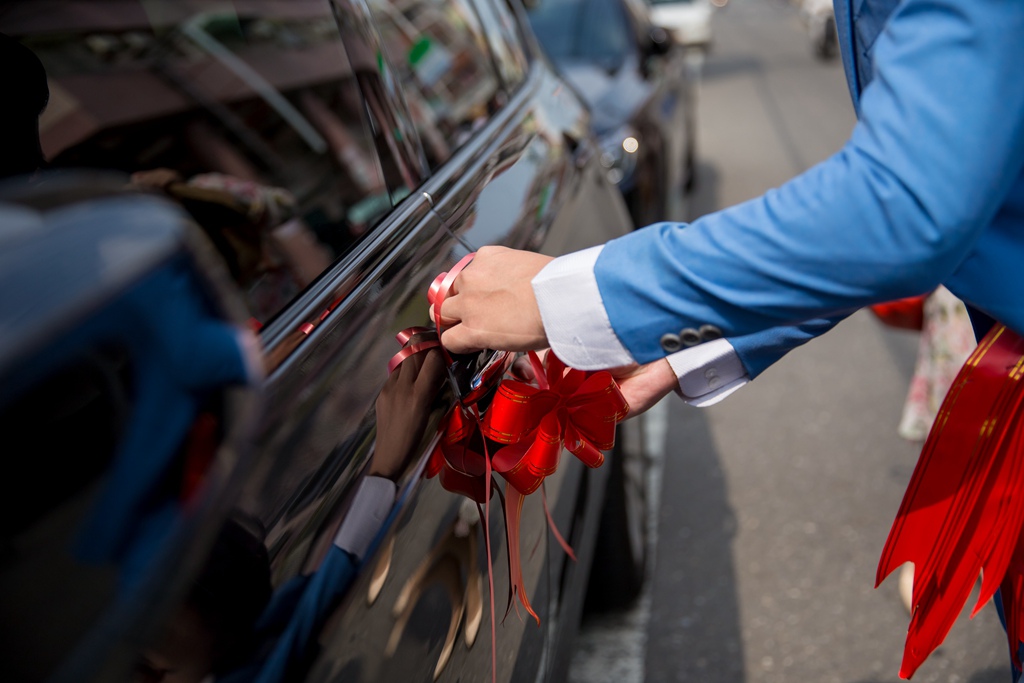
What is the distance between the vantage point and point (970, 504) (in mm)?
1342

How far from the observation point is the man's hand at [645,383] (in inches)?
55.2

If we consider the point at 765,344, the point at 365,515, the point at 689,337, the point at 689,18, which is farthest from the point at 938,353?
the point at 689,18

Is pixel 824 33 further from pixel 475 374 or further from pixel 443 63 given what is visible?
pixel 475 374

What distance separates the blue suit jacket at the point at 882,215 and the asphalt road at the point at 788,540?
1.80 metres

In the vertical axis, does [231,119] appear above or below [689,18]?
above

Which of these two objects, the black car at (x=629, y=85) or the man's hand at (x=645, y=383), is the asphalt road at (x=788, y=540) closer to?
the black car at (x=629, y=85)

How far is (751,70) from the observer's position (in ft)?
47.3

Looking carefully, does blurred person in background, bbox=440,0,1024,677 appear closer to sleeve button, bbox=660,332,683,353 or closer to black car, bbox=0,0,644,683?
sleeve button, bbox=660,332,683,353

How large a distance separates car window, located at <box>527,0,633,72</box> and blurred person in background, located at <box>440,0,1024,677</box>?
4.64 meters

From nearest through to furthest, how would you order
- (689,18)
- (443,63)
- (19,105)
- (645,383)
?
(645,383) → (19,105) → (443,63) → (689,18)

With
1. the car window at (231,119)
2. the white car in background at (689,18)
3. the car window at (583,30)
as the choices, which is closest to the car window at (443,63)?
the car window at (231,119)

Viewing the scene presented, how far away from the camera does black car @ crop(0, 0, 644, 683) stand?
62 centimetres

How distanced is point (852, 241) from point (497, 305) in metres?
0.42

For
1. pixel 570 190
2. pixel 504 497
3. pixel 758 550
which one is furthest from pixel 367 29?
pixel 758 550
